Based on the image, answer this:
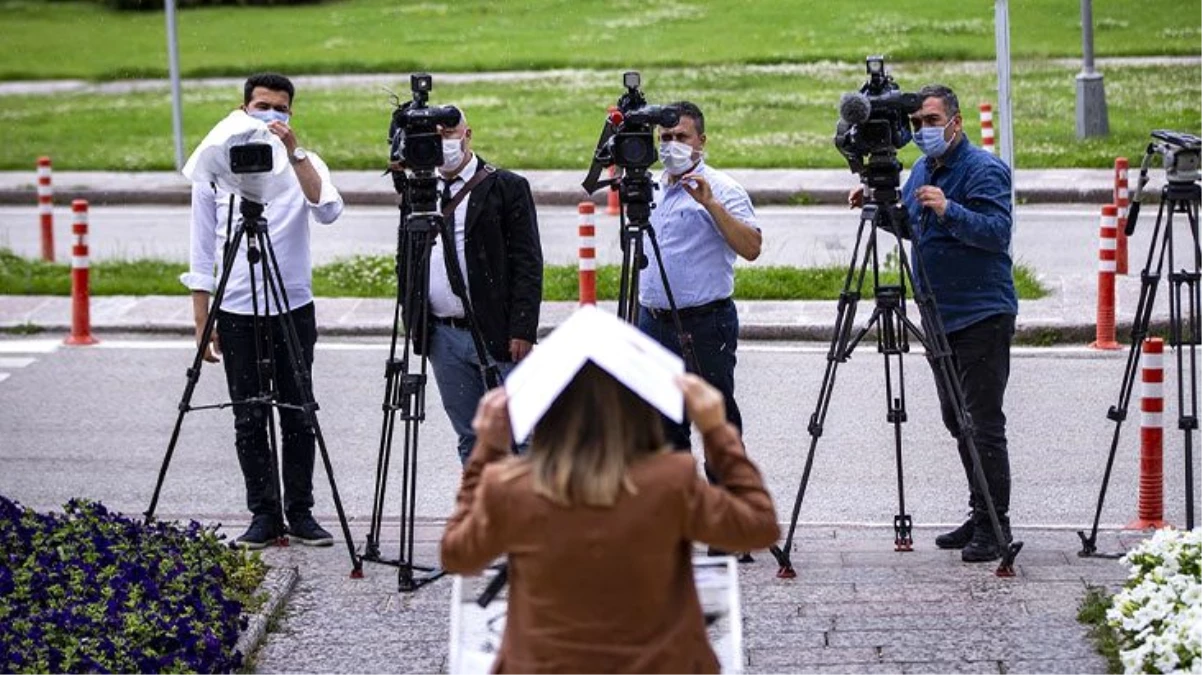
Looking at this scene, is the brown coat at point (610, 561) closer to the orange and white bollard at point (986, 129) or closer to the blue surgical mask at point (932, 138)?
the blue surgical mask at point (932, 138)

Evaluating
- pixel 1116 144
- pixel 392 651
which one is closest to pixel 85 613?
pixel 392 651

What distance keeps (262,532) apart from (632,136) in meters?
2.55

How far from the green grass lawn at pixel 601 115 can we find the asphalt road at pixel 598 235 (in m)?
2.49

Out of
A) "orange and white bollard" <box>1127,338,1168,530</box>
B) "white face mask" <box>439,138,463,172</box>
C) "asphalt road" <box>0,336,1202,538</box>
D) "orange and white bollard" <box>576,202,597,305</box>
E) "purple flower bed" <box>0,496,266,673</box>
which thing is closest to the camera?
"purple flower bed" <box>0,496,266,673</box>

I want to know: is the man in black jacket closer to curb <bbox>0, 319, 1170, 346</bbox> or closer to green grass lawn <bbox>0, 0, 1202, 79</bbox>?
curb <bbox>0, 319, 1170, 346</bbox>

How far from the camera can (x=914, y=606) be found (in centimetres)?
808

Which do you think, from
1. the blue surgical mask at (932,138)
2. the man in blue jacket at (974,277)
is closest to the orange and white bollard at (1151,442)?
the man in blue jacket at (974,277)

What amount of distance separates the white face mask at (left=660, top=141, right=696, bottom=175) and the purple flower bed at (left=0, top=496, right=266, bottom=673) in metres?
2.40

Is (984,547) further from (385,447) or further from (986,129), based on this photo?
(986,129)

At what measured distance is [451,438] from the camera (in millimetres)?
12172

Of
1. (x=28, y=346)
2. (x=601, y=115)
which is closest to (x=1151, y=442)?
(x=28, y=346)

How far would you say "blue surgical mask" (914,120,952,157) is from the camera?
8.73 metres

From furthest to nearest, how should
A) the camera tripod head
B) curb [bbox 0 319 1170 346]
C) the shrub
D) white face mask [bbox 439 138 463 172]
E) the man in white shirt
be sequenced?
curb [bbox 0 319 1170 346] → the man in white shirt → white face mask [bbox 439 138 463 172] → the camera tripod head → the shrub

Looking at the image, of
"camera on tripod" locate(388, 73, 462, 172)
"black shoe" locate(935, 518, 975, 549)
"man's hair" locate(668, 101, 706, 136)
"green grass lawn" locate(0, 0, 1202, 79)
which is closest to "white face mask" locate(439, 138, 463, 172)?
"camera on tripod" locate(388, 73, 462, 172)
